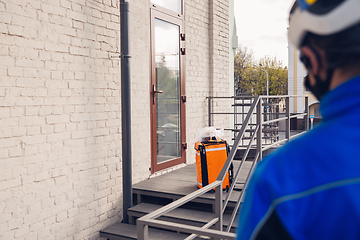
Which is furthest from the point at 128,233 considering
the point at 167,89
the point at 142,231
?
the point at 167,89

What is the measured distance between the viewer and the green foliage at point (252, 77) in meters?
36.6

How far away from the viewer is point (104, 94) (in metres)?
3.95

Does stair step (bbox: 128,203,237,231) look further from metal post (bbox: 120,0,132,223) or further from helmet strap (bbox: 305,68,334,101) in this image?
helmet strap (bbox: 305,68,334,101)

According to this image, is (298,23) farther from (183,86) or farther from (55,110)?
(183,86)

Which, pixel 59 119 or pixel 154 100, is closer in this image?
pixel 59 119

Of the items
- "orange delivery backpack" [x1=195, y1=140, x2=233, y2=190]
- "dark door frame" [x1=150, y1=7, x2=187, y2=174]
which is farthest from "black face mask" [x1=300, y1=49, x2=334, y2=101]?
"dark door frame" [x1=150, y1=7, x2=187, y2=174]

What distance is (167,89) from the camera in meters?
5.25

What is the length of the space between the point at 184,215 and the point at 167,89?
2102 mm

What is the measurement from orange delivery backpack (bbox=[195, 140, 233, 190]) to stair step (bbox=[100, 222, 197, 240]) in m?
0.71

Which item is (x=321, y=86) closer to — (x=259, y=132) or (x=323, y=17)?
(x=323, y=17)

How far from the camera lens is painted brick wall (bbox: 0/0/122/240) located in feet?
9.78

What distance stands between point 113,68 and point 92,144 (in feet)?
3.02

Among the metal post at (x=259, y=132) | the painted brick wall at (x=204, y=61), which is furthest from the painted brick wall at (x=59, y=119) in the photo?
the painted brick wall at (x=204, y=61)

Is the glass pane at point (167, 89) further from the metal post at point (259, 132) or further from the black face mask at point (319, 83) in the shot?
the black face mask at point (319, 83)
